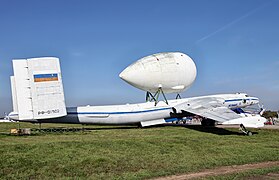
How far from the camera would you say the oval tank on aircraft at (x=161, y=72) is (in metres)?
29.5

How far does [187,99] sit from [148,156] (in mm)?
21645

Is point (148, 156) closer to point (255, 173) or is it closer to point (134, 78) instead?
point (255, 173)

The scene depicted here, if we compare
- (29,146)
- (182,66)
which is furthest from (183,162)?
(182,66)

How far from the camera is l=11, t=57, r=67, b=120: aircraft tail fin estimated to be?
2356 centimetres

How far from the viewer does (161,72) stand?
98.5ft

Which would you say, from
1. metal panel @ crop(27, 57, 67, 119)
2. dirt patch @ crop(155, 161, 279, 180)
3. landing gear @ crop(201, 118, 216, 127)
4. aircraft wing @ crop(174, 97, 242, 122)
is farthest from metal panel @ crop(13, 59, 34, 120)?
landing gear @ crop(201, 118, 216, 127)

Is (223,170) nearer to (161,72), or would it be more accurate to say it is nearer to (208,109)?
(208,109)

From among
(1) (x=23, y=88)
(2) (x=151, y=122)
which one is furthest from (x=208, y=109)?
(1) (x=23, y=88)

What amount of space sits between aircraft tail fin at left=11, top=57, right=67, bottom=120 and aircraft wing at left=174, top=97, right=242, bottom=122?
12.9 metres

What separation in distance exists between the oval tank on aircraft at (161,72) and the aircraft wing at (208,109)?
2226mm

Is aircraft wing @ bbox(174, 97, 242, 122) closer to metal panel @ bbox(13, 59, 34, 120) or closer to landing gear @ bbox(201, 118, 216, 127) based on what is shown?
landing gear @ bbox(201, 118, 216, 127)

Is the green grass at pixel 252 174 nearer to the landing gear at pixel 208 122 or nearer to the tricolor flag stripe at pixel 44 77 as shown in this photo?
the tricolor flag stripe at pixel 44 77

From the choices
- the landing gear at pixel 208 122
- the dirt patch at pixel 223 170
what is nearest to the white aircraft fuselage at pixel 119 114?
the landing gear at pixel 208 122

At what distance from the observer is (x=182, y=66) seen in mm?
31188
